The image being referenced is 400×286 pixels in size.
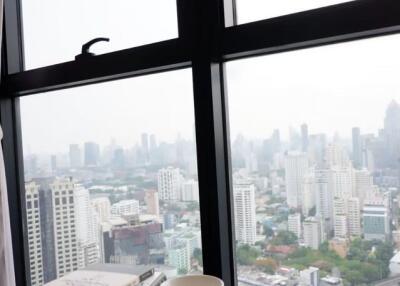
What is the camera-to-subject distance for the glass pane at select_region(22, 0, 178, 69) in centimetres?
136

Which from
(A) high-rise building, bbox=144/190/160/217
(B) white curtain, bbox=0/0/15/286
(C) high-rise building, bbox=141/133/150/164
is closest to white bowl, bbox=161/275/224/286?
(A) high-rise building, bbox=144/190/160/217

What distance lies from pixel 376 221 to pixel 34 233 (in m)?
1.44

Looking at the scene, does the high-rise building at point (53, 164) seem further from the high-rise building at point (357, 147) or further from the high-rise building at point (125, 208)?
the high-rise building at point (357, 147)

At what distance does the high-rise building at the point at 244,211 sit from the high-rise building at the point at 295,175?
11cm

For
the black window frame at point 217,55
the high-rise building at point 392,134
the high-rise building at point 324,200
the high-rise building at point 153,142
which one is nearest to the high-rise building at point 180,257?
the black window frame at point 217,55

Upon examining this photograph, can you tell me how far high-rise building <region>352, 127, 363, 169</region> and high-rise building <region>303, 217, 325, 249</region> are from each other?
0.19 metres

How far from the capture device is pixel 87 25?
5.12ft

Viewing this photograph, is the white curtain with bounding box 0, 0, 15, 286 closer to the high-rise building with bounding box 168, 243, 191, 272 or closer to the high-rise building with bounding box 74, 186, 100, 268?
the high-rise building with bounding box 74, 186, 100, 268

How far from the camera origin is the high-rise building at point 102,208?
58.6 inches

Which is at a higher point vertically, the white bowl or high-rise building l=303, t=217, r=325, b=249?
high-rise building l=303, t=217, r=325, b=249

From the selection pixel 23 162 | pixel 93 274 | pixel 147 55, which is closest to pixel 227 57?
pixel 147 55

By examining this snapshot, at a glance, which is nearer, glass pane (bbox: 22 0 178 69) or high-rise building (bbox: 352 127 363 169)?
high-rise building (bbox: 352 127 363 169)

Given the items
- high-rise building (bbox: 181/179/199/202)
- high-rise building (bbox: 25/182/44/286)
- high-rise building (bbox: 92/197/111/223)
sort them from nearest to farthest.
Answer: high-rise building (bbox: 181/179/199/202) → high-rise building (bbox: 92/197/111/223) → high-rise building (bbox: 25/182/44/286)

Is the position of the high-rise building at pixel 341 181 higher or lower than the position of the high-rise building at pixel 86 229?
higher
